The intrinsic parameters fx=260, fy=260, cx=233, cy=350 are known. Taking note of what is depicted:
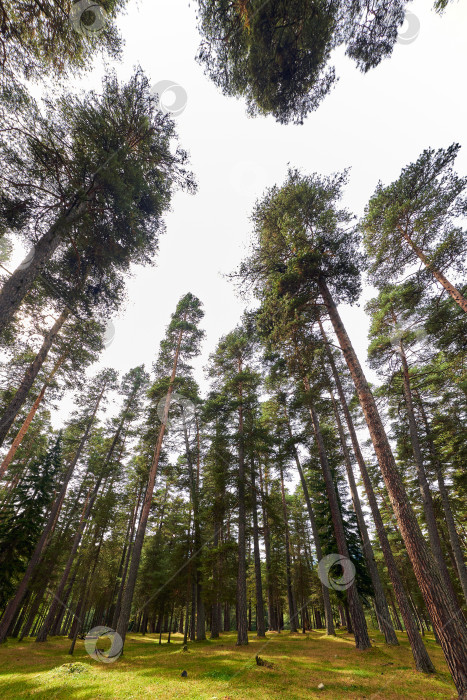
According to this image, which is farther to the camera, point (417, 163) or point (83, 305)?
point (83, 305)

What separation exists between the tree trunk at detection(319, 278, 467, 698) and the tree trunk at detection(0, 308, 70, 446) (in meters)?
11.0

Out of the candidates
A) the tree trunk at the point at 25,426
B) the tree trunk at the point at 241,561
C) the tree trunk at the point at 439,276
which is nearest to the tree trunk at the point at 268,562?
the tree trunk at the point at 241,561

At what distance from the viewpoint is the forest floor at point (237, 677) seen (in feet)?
21.4

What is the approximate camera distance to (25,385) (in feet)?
32.7

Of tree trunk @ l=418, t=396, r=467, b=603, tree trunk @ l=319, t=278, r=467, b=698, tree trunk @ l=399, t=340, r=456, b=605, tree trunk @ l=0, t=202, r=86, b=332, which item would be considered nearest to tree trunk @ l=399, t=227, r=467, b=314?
tree trunk @ l=399, t=340, r=456, b=605

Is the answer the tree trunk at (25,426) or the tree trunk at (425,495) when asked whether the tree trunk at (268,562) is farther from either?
the tree trunk at (25,426)

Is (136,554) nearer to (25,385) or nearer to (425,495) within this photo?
(25,385)

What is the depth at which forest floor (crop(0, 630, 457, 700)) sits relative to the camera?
257 inches

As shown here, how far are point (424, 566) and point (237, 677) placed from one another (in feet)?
22.4

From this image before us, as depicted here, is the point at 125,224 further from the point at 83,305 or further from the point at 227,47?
the point at 227,47

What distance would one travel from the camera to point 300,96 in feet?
29.6

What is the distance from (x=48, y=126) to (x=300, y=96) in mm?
8392

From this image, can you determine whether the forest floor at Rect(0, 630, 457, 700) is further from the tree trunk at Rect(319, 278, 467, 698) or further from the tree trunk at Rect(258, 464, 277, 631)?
the tree trunk at Rect(258, 464, 277, 631)

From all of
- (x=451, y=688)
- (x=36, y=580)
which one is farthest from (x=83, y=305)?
(x=36, y=580)
